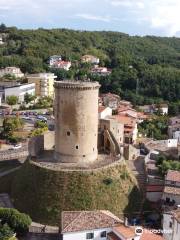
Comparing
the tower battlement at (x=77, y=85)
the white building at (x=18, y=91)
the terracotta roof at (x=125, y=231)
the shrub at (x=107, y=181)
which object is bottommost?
the terracotta roof at (x=125, y=231)

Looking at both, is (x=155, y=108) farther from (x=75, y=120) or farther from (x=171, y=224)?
(x=171, y=224)

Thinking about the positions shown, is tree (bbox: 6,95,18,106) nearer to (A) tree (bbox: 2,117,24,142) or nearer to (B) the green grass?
(A) tree (bbox: 2,117,24,142)

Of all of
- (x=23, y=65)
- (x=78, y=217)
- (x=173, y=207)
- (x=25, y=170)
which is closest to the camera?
(x=78, y=217)

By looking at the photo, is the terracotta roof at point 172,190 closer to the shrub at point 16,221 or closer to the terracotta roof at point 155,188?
the terracotta roof at point 155,188

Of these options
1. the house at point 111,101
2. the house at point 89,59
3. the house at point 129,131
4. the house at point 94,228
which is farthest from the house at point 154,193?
the house at point 89,59

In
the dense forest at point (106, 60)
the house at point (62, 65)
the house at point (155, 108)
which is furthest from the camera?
the house at point (62, 65)

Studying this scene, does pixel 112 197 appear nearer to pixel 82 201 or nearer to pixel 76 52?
pixel 82 201

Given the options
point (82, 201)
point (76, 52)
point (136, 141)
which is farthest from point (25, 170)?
point (76, 52)
